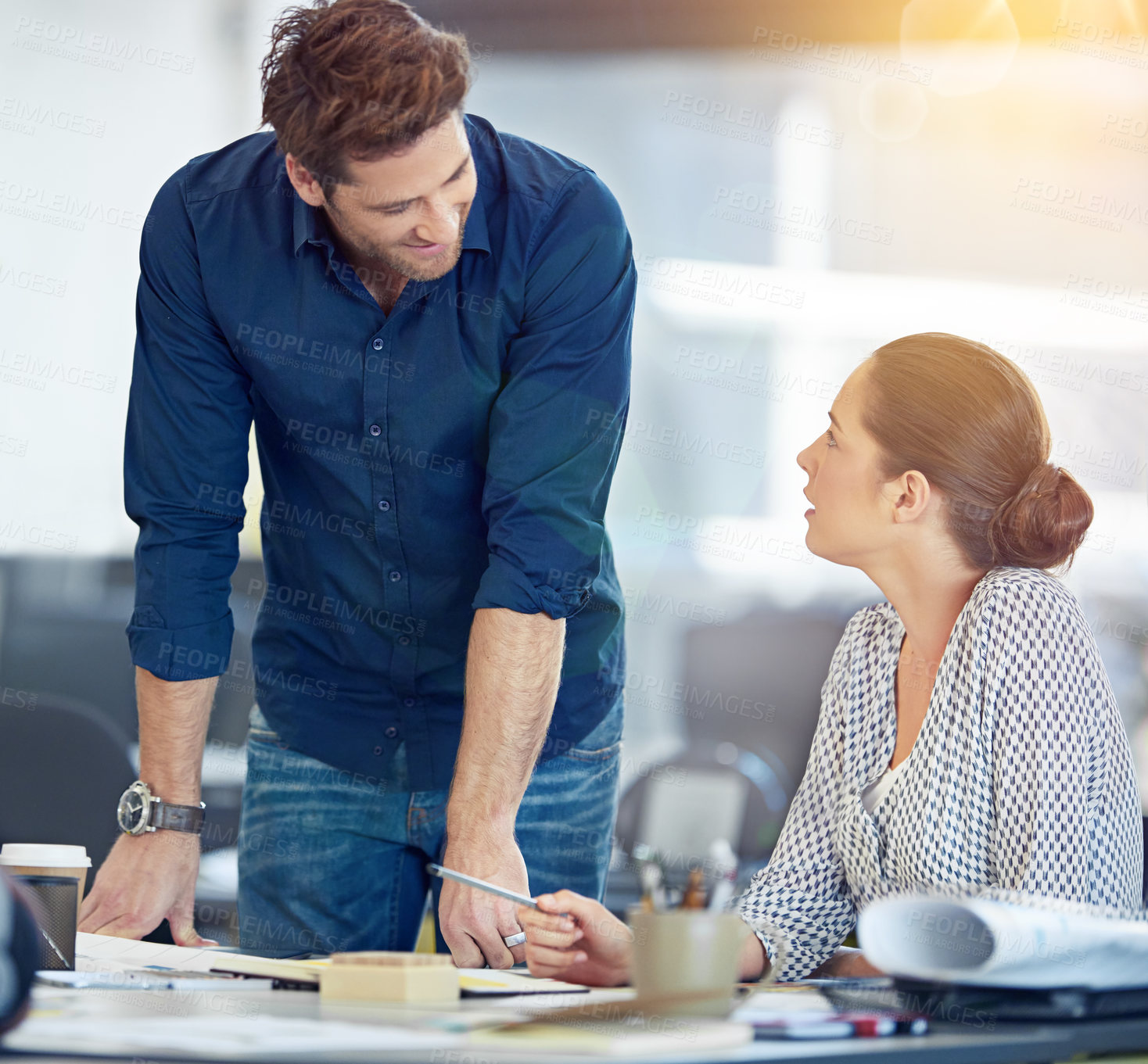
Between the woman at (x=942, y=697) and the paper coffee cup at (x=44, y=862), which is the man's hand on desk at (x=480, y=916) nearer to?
the woman at (x=942, y=697)

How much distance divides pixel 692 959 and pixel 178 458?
3.15 feet

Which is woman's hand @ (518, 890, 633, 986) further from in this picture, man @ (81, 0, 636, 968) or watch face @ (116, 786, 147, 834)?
watch face @ (116, 786, 147, 834)

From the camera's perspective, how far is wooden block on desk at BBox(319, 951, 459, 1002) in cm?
83

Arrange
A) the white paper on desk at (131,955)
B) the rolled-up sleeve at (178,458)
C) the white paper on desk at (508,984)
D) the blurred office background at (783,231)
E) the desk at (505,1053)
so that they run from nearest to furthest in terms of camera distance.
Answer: the desk at (505,1053)
the white paper on desk at (508,984)
the white paper on desk at (131,955)
the rolled-up sleeve at (178,458)
the blurred office background at (783,231)

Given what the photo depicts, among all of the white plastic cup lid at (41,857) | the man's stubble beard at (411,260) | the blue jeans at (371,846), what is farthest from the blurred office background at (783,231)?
the white plastic cup lid at (41,857)

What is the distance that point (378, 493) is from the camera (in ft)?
4.90

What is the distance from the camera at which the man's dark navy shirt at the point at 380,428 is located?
1.39 metres

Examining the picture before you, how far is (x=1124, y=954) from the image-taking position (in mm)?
766

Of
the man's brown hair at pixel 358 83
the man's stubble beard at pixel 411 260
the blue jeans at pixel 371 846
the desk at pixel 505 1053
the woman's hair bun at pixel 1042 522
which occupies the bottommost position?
the desk at pixel 505 1053

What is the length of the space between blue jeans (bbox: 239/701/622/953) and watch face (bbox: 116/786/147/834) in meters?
0.22

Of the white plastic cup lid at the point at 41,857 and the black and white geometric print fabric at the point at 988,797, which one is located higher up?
the black and white geometric print fabric at the point at 988,797

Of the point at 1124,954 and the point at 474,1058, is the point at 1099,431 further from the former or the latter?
the point at 474,1058

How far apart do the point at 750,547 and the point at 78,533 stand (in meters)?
2.27

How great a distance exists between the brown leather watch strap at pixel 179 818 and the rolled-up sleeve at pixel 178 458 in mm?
158
